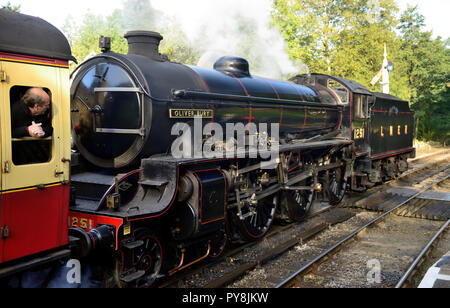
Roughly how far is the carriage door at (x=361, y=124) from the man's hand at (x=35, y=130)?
828 centimetres

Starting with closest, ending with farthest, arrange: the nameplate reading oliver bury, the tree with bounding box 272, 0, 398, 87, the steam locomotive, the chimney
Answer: the steam locomotive < the nameplate reading oliver bury < the chimney < the tree with bounding box 272, 0, 398, 87

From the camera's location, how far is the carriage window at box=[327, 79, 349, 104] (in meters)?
10.1

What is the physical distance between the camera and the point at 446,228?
26.0ft

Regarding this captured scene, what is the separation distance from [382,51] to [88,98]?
18459 mm

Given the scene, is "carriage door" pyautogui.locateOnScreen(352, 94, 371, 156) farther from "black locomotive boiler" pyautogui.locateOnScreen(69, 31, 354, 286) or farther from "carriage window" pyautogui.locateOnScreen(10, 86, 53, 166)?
"carriage window" pyautogui.locateOnScreen(10, 86, 53, 166)

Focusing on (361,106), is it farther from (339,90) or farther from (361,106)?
(339,90)

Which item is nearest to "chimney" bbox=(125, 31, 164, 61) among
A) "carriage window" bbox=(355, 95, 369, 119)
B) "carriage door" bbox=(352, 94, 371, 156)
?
"carriage door" bbox=(352, 94, 371, 156)

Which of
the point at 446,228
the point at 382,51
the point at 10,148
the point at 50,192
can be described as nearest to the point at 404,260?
the point at 446,228

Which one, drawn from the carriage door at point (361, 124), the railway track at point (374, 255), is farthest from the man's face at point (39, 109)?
the carriage door at point (361, 124)

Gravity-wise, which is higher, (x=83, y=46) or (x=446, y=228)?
(x=83, y=46)

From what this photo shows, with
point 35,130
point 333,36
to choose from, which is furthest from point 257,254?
point 333,36

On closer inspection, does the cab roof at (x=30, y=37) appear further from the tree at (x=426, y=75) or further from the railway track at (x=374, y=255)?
the tree at (x=426, y=75)

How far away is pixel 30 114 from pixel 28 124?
3.5 inches
